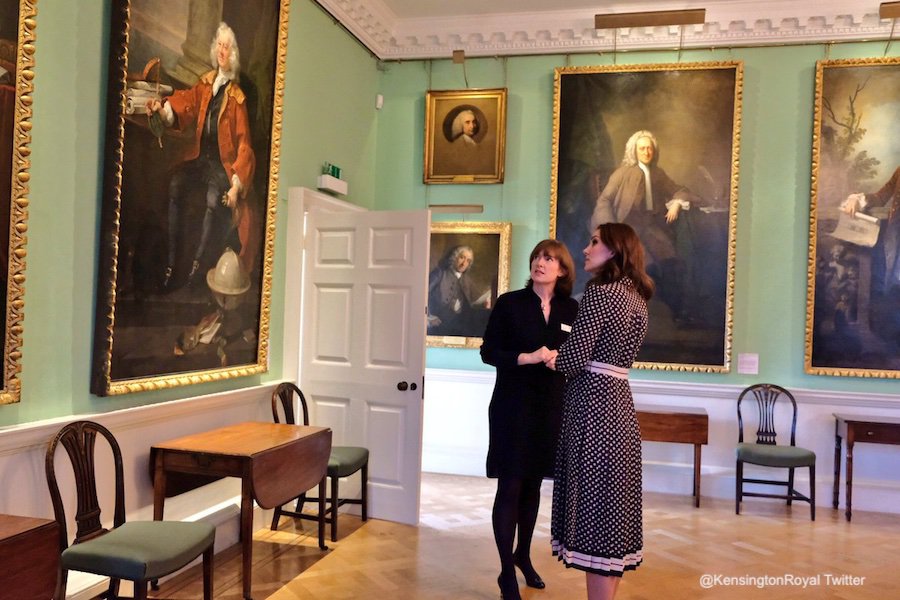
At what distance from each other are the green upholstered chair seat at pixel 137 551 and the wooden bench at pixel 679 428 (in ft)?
13.2

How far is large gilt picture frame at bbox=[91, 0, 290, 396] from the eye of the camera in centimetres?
356

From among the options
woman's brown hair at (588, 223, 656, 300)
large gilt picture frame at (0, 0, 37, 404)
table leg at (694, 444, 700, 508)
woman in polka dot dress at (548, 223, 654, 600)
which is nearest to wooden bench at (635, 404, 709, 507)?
table leg at (694, 444, 700, 508)

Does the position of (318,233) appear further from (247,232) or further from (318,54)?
(318,54)

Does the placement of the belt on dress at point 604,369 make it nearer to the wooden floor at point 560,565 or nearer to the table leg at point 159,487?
the wooden floor at point 560,565

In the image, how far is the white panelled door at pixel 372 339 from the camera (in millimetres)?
5301

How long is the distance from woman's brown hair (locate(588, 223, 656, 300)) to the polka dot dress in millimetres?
61

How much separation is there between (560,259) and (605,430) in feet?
3.42

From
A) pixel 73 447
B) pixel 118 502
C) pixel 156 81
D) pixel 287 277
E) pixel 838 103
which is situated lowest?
pixel 118 502

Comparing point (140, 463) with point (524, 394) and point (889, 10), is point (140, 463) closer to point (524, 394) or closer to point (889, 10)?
point (524, 394)

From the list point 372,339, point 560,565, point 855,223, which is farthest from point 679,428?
point 372,339

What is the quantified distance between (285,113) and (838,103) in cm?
488

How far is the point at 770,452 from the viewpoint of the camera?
5828 millimetres

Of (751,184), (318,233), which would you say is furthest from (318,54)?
(751,184)

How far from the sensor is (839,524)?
569 cm
